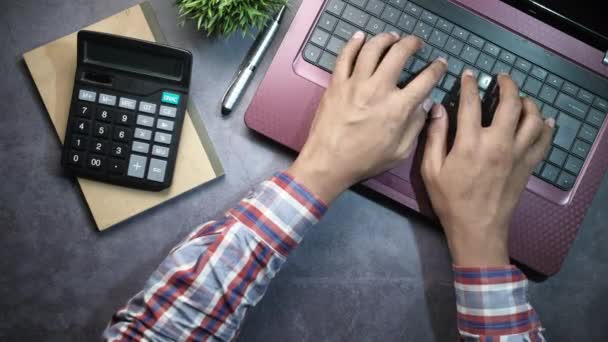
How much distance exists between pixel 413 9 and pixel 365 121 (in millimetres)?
170

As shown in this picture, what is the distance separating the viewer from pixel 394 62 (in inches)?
24.3

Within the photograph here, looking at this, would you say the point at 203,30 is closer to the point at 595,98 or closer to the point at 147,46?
the point at 147,46

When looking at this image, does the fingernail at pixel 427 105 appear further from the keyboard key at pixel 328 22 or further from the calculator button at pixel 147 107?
the calculator button at pixel 147 107

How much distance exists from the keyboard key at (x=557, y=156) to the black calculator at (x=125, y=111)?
0.46 m

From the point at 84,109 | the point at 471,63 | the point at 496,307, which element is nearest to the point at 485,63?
the point at 471,63

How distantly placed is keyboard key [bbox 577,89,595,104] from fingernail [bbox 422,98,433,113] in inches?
7.7

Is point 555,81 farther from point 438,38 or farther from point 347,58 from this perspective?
point 347,58

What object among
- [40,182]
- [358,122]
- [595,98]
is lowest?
[40,182]

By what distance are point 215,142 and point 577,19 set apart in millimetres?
479

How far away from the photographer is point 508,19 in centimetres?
69

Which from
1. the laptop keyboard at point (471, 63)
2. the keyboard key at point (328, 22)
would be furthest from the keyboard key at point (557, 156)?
the keyboard key at point (328, 22)

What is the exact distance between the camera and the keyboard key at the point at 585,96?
676 millimetres

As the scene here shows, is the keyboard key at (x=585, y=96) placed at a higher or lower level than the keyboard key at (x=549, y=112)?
higher

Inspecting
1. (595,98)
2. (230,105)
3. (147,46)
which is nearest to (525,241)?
(595,98)
